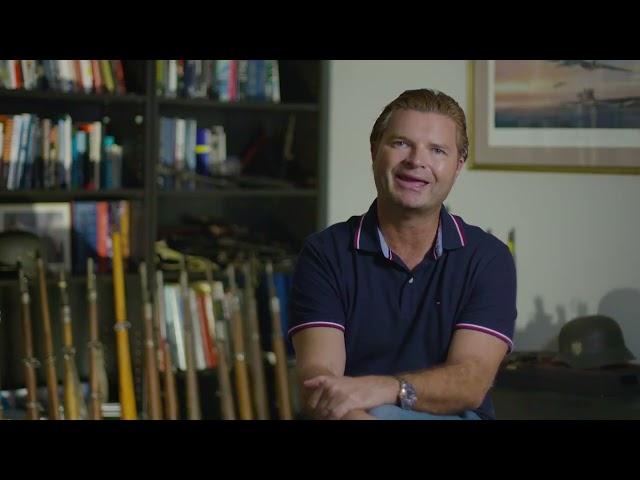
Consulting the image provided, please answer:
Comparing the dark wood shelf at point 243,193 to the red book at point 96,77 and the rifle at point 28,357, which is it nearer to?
the red book at point 96,77

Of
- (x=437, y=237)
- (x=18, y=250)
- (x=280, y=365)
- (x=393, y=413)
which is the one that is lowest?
(x=280, y=365)

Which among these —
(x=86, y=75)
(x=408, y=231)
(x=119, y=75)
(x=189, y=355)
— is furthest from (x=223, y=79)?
(x=408, y=231)

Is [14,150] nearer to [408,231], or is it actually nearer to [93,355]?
[93,355]

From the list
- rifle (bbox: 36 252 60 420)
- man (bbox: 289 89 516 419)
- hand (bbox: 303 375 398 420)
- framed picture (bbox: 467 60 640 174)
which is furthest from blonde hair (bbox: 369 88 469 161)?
rifle (bbox: 36 252 60 420)

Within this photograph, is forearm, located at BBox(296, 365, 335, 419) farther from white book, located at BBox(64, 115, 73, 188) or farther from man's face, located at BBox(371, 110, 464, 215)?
white book, located at BBox(64, 115, 73, 188)

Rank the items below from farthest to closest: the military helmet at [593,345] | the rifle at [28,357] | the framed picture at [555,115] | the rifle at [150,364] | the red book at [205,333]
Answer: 1. the red book at [205,333]
2. the rifle at [150,364]
3. the rifle at [28,357]
4. the framed picture at [555,115]
5. the military helmet at [593,345]

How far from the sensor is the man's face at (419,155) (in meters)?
1.48

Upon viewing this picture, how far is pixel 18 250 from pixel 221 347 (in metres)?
0.67

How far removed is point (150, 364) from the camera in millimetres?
3078

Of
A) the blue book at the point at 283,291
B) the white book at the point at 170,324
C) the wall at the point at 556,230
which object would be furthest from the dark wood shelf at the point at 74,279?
the wall at the point at 556,230

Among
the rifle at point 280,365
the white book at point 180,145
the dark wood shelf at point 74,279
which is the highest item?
the white book at point 180,145
